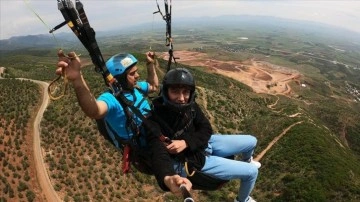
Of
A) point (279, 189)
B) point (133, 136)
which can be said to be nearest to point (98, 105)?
point (133, 136)

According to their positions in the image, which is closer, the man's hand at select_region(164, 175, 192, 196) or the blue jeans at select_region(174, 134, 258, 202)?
the man's hand at select_region(164, 175, 192, 196)

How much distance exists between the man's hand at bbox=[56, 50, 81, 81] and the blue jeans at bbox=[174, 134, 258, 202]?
2.84 m

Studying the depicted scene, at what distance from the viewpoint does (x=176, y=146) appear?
621 centimetres

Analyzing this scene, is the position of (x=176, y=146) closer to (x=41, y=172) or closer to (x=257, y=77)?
(x=41, y=172)

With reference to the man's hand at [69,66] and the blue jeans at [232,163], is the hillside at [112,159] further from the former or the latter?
the man's hand at [69,66]

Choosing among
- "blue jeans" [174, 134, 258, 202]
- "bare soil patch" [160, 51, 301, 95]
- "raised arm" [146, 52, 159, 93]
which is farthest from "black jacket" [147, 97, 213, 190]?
"bare soil patch" [160, 51, 301, 95]

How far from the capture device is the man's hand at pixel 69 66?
476cm

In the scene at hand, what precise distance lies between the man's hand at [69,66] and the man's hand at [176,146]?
2200 millimetres

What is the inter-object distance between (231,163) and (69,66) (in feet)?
12.5

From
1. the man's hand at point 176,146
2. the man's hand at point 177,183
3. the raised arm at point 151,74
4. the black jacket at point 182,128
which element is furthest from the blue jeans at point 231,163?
the raised arm at point 151,74

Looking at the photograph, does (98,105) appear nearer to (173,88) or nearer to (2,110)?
(173,88)

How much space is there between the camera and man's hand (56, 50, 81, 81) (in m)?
4.76

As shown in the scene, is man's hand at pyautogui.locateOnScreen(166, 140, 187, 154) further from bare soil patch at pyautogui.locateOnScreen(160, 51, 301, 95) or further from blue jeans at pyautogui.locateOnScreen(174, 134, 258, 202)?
bare soil patch at pyautogui.locateOnScreen(160, 51, 301, 95)

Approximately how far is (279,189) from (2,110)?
1118 inches
